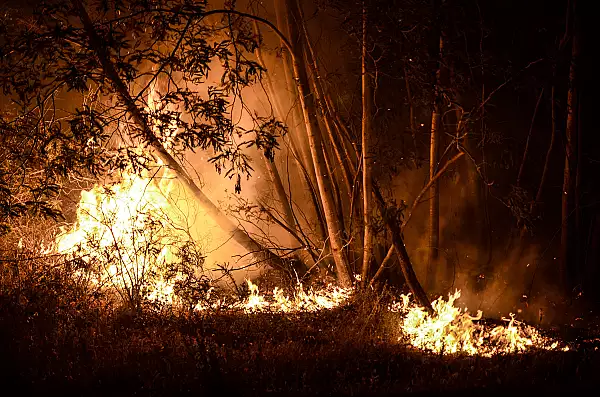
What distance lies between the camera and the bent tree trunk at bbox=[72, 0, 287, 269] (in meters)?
7.50

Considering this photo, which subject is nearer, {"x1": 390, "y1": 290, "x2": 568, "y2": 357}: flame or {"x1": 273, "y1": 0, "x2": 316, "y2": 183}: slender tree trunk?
{"x1": 390, "y1": 290, "x2": 568, "y2": 357}: flame

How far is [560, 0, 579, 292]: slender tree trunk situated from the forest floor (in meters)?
2.98

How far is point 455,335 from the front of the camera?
8.73 m

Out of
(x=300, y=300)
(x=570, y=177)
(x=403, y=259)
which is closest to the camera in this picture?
(x=403, y=259)

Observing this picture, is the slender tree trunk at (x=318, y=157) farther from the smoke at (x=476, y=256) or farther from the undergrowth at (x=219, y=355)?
the smoke at (x=476, y=256)

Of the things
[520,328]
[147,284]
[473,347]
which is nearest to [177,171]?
[147,284]

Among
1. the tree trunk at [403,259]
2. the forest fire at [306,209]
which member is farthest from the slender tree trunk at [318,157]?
the tree trunk at [403,259]

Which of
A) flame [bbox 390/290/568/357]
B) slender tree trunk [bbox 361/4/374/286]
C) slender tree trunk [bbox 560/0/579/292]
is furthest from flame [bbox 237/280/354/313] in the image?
slender tree trunk [bbox 560/0/579/292]

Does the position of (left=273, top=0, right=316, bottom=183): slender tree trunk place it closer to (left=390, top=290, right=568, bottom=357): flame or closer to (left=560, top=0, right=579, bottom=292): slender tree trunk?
(left=390, top=290, right=568, bottom=357): flame

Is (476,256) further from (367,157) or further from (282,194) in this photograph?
(367,157)

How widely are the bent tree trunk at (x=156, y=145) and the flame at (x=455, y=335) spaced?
2.76 m

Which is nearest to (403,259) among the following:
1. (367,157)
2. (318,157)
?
(367,157)

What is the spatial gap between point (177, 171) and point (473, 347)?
5480 mm

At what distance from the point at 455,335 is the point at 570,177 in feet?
15.1
